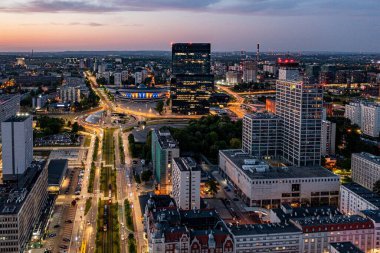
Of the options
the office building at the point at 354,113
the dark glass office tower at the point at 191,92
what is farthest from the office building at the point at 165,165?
the dark glass office tower at the point at 191,92

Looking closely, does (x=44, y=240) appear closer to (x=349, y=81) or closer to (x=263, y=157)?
(x=263, y=157)

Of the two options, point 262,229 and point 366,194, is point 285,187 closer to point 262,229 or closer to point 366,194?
point 366,194

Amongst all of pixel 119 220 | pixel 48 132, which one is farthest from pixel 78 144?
pixel 119 220

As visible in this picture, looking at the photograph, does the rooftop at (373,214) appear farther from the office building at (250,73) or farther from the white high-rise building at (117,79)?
the white high-rise building at (117,79)

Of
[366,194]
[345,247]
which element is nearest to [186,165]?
[366,194]

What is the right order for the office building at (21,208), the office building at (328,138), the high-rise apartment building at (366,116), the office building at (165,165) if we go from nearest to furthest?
the office building at (21,208) → the office building at (165,165) → the office building at (328,138) → the high-rise apartment building at (366,116)

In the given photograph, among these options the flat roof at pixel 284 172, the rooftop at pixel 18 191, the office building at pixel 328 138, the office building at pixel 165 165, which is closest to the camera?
the rooftop at pixel 18 191
